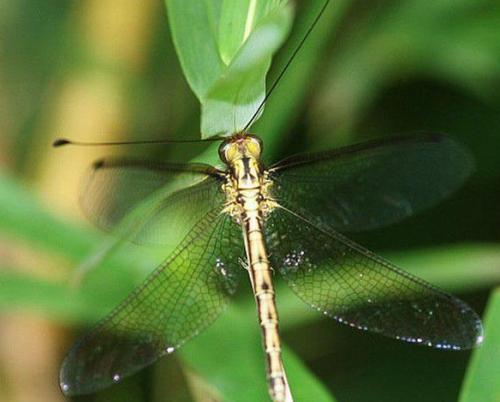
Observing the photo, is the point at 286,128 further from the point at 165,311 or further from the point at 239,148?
the point at 165,311

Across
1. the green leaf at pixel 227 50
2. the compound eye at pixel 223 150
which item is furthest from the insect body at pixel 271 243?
the green leaf at pixel 227 50

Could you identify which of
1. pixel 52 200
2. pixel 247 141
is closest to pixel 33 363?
pixel 52 200

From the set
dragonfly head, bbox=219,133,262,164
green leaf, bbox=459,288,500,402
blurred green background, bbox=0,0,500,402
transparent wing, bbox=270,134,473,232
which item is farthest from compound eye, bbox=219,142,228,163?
green leaf, bbox=459,288,500,402

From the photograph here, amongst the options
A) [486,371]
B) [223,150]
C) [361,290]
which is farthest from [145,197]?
[486,371]

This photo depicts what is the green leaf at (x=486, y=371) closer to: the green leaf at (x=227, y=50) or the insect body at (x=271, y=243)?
the insect body at (x=271, y=243)

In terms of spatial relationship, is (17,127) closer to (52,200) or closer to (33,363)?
(52,200)

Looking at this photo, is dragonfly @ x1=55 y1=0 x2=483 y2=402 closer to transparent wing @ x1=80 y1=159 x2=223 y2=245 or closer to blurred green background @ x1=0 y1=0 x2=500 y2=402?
transparent wing @ x1=80 y1=159 x2=223 y2=245
